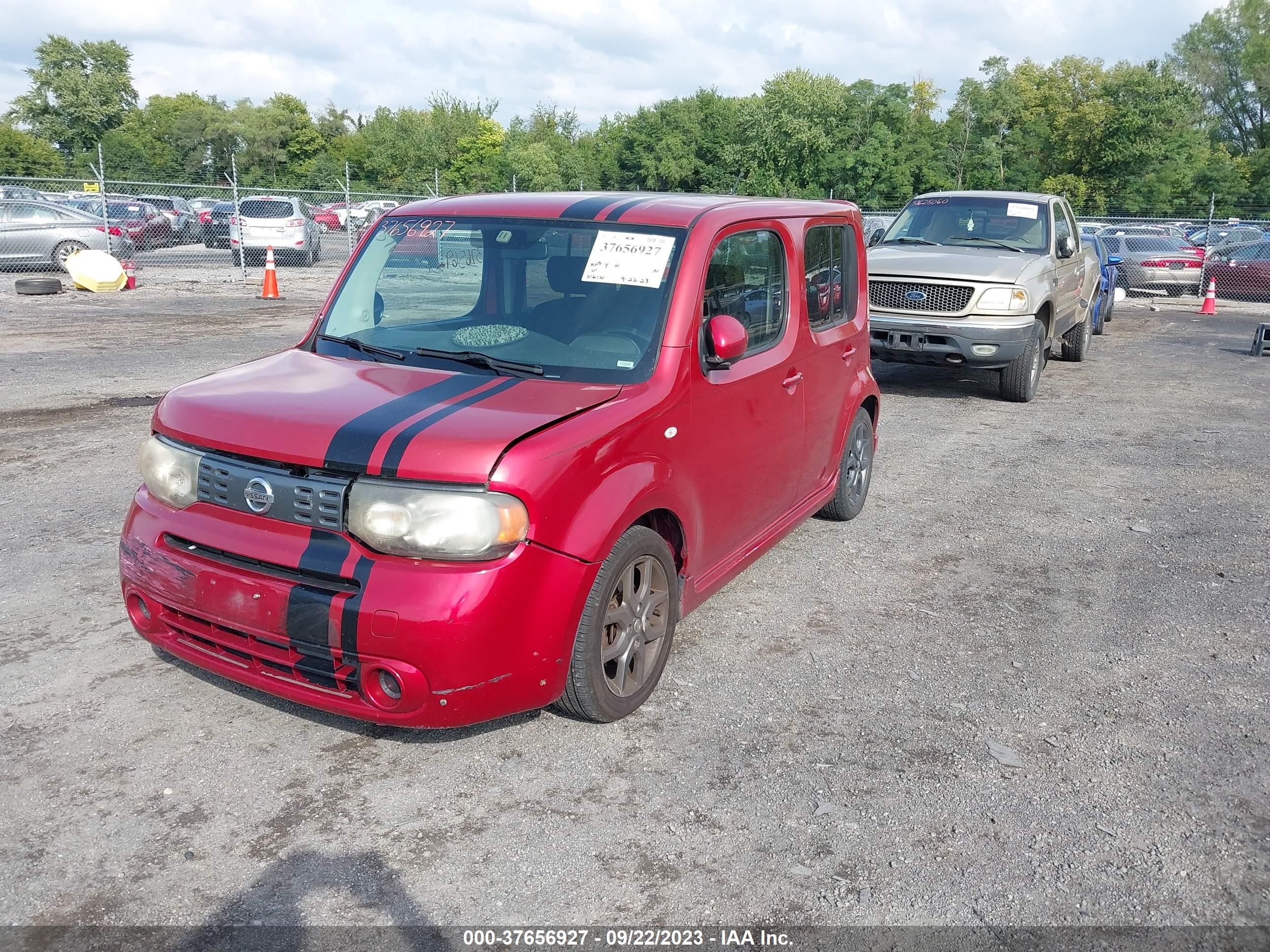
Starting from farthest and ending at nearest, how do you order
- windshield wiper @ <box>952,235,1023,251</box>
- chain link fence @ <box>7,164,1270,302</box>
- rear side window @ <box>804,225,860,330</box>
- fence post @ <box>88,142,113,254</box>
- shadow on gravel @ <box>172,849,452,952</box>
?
chain link fence @ <box>7,164,1270,302</box>, fence post @ <box>88,142,113,254</box>, windshield wiper @ <box>952,235,1023,251</box>, rear side window @ <box>804,225,860,330</box>, shadow on gravel @ <box>172,849,452,952</box>

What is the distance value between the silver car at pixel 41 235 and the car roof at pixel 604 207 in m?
19.5

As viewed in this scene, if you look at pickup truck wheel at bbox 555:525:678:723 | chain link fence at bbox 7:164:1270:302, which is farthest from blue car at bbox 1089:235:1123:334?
pickup truck wheel at bbox 555:525:678:723

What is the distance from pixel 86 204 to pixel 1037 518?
2660 cm

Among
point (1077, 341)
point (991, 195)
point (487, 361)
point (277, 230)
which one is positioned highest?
point (991, 195)

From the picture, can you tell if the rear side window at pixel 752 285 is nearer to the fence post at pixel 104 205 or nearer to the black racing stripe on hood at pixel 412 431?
the black racing stripe on hood at pixel 412 431

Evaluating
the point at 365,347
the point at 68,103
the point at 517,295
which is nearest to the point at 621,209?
the point at 517,295

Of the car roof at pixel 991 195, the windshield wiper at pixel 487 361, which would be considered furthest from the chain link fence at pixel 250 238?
the windshield wiper at pixel 487 361

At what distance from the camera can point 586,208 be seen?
14.3 ft

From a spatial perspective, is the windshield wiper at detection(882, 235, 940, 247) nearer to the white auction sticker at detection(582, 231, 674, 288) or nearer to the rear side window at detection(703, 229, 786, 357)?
the rear side window at detection(703, 229, 786, 357)

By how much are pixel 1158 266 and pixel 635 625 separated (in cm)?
2373

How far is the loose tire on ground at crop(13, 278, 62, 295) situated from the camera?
17.7 meters

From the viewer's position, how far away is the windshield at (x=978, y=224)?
1107 centimetres

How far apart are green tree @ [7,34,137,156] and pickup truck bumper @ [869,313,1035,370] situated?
98358 mm

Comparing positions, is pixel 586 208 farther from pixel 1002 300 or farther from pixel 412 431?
pixel 1002 300
